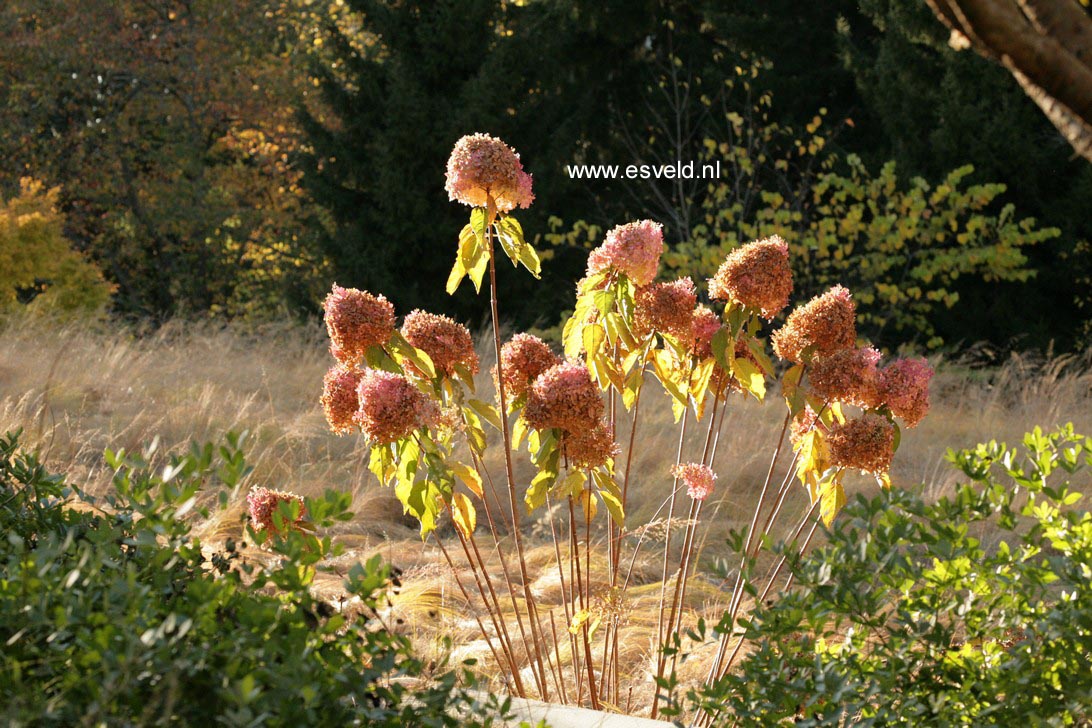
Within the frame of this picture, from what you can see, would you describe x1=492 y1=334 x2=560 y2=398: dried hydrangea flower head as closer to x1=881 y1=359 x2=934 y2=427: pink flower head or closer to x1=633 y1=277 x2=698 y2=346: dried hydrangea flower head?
x1=633 y1=277 x2=698 y2=346: dried hydrangea flower head

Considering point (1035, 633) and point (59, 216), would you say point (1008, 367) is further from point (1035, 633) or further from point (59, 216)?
point (59, 216)

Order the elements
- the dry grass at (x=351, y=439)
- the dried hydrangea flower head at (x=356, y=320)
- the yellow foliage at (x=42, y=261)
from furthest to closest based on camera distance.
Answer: the yellow foliage at (x=42, y=261), the dry grass at (x=351, y=439), the dried hydrangea flower head at (x=356, y=320)

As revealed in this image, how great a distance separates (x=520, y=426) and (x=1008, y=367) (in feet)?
22.4

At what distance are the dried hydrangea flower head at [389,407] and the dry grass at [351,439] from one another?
1.29 m

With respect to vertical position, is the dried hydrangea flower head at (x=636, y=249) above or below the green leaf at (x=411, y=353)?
above

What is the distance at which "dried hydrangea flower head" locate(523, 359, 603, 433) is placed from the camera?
2031 mm

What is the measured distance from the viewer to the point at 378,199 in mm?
11680

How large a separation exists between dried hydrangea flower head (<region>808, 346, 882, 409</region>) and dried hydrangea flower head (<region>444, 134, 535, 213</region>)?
25.0 inches

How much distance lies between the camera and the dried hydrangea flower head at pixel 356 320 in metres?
2.10

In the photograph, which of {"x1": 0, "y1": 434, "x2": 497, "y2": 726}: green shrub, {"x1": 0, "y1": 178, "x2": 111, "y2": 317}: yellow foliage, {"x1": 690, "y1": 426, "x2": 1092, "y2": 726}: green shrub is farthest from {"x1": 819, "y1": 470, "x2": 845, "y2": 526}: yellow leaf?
{"x1": 0, "y1": 178, "x2": 111, "y2": 317}: yellow foliage

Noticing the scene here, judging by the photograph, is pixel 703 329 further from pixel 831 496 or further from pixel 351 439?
pixel 351 439

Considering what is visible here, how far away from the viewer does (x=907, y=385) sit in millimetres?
2145

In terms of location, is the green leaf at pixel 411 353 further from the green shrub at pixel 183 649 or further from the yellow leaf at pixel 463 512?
the green shrub at pixel 183 649

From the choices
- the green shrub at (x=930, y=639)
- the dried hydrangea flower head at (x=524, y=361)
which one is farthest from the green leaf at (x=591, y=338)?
the green shrub at (x=930, y=639)
